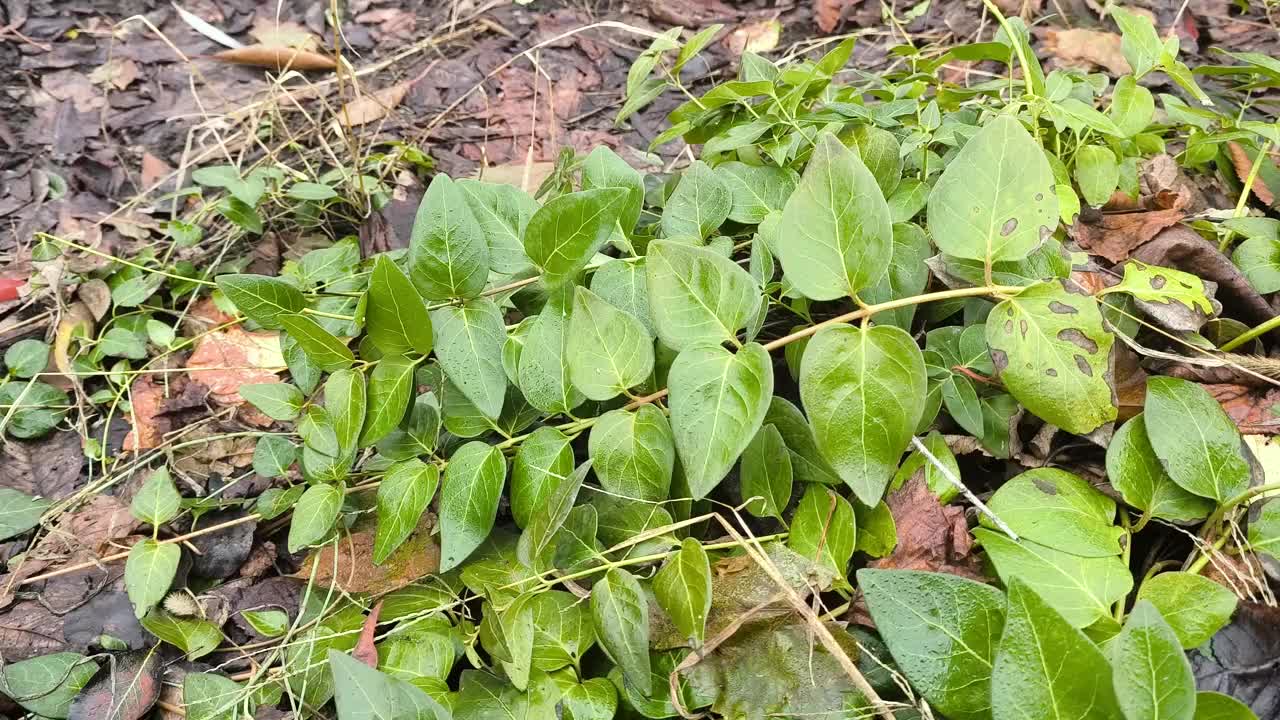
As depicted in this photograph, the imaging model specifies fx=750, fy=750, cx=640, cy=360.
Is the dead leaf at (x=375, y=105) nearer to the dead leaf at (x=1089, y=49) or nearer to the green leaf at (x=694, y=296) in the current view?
the green leaf at (x=694, y=296)

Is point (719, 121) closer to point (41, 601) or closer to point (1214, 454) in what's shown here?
point (1214, 454)

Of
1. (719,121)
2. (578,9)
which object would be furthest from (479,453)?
(578,9)

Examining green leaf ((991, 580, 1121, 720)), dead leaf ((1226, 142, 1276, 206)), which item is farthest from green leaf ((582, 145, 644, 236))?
dead leaf ((1226, 142, 1276, 206))

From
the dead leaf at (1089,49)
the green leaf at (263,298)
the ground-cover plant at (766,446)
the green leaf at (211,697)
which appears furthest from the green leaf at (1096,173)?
the green leaf at (211,697)

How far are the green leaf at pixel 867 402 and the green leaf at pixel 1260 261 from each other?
84 centimetres

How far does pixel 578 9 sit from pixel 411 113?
88 centimetres

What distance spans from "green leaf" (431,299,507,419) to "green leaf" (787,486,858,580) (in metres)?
0.50

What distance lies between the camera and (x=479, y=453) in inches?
48.1

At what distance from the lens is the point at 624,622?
3.51ft

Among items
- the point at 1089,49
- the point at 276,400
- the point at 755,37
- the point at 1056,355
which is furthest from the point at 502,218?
the point at 1089,49

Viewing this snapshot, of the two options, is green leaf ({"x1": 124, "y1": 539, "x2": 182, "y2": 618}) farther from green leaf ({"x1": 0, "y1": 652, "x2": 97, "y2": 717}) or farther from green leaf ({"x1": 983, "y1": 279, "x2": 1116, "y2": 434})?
green leaf ({"x1": 983, "y1": 279, "x2": 1116, "y2": 434})

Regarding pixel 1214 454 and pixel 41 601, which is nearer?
pixel 1214 454

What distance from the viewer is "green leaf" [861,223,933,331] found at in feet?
3.99

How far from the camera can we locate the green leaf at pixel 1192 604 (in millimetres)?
923
